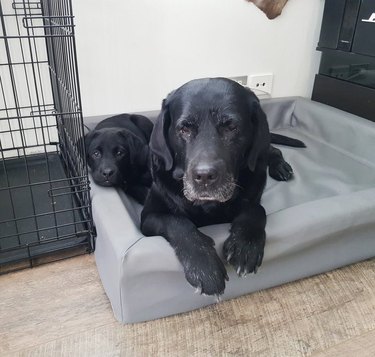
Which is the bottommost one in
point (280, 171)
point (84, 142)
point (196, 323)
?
point (196, 323)

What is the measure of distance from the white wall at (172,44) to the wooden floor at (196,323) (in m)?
0.88

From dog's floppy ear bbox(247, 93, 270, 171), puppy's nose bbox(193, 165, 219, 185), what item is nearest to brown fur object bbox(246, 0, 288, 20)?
dog's floppy ear bbox(247, 93, 270, 171)

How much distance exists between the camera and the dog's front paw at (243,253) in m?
0.94

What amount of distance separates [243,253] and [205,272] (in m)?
0.11

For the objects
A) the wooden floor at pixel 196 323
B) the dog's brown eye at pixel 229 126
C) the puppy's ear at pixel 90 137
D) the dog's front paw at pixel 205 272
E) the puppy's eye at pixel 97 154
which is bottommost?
the wooden floor at pixel 196 323

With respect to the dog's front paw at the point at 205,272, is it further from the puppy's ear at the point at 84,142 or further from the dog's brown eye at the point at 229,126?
the puppy's ear at the point at 84,142

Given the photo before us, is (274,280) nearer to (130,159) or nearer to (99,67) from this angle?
(130,159)

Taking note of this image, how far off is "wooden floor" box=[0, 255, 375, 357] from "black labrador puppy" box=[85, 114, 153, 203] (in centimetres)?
33

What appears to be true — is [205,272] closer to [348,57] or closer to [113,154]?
[113,154]

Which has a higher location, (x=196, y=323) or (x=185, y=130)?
(x=185, y=130)

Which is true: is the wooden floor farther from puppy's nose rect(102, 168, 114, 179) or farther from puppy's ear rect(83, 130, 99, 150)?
puppy's ear rect(83, 130, 99, 150)

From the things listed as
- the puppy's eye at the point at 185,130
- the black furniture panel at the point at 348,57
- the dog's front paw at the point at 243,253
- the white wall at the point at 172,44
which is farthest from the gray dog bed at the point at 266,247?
the white wall at the point at 172,44

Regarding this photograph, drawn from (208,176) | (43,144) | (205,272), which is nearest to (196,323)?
(205,272)

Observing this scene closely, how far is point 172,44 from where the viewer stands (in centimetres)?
174
